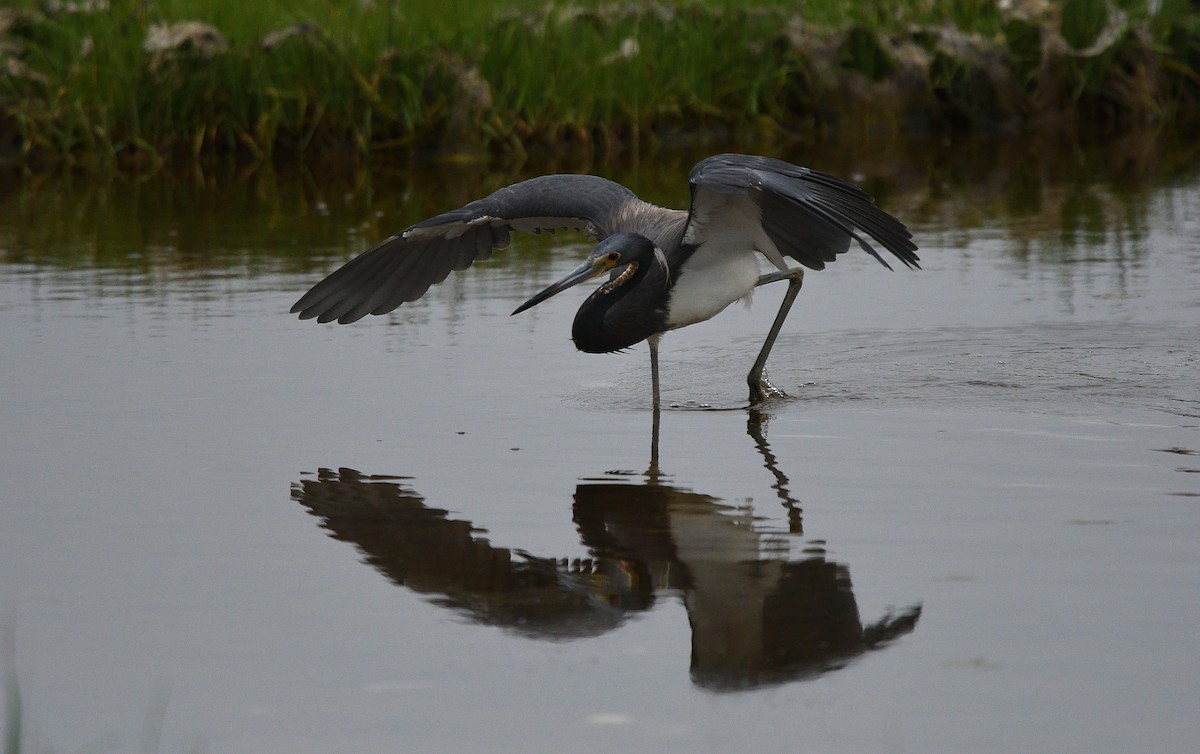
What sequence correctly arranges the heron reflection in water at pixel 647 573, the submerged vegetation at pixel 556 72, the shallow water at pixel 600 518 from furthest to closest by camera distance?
the submerged vegetation at pixel 556 72 < the heron reflection in water at pixel 647 573 < the shallow water at pixel 600 518

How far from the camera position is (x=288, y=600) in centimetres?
391

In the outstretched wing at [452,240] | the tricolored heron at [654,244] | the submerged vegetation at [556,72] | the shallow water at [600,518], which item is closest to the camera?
the shallow water at [600,518]

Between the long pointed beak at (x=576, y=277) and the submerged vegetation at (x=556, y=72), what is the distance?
6.57 metres

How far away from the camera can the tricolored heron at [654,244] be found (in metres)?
5.28

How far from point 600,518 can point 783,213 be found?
1.49m

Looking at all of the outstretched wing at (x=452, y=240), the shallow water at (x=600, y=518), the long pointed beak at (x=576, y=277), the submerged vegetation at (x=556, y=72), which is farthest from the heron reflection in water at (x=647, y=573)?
the submerged vegetation at (x=556, y=72)

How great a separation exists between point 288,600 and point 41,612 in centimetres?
54

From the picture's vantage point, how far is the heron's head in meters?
5.68

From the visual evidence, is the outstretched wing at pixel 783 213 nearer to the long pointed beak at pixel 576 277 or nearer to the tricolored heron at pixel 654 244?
the tricolored heron at pixel 654 244

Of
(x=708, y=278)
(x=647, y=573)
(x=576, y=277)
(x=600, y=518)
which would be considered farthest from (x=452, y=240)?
(x=647, y=573)

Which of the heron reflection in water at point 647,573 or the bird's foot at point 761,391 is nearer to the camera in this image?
the heron reflection in water at point 647,573

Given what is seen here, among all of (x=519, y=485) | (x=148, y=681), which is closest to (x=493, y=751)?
(x=148, y=681)

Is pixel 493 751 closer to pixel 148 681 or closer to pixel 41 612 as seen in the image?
pixel 148 681

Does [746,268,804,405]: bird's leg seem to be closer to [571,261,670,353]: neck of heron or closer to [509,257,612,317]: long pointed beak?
[571,261,670,353]: neck of heron
